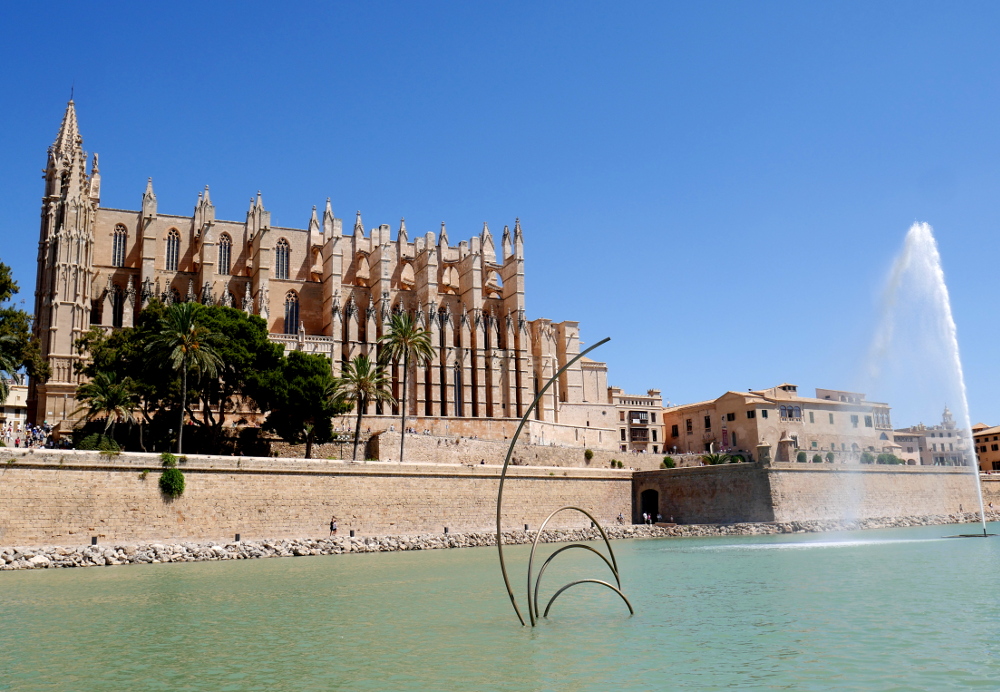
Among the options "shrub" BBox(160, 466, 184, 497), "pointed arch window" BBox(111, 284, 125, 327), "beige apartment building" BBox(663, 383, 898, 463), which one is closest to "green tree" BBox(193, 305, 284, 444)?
"shrub" BBox(160, 466, 184, 497)

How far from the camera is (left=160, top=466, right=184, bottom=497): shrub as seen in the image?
30.3 meters

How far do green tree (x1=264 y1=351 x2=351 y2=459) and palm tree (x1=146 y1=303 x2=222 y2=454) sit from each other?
475 centimetres

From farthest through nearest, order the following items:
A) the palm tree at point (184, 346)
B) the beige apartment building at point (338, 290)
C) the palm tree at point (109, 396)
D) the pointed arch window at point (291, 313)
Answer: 1. the pointed arch window at point (291, 313)
2. the beige apartment building at point (338, 290)
3. the palm tree at point (109, 396)
4. the palm tree at point (184, 346)

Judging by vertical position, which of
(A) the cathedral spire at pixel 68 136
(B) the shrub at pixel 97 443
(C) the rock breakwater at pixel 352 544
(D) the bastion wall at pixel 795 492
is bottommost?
(C) the rock breakwater at pixel 352 544

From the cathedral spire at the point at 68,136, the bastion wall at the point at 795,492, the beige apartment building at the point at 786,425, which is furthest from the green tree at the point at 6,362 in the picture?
the beige apartment building at the point at 786,425

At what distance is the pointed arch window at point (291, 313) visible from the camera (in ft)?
191

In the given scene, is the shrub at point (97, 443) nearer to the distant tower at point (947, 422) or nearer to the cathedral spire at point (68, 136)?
the cathedral spire at point (68, 136)

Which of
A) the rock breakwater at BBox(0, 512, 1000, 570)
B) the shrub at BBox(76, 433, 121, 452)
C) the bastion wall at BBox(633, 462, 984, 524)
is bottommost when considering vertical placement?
the rock breakwater at BBox(0, 512, 1000, 570)

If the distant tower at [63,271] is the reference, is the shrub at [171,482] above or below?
below

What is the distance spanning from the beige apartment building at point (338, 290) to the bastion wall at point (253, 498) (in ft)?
44.1

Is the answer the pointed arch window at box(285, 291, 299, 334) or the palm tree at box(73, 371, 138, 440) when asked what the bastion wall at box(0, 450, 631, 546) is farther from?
the pointed arch window at box(285, 291, 299, 334)

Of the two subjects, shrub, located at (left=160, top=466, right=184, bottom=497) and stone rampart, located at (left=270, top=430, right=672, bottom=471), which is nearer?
shrub, located at (left=160, top=466, right=184, bottom=497)

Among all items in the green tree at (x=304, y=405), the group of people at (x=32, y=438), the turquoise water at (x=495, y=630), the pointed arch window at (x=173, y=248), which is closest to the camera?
the turquoise water at (x=495, y=630)

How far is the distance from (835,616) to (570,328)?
54.1m
